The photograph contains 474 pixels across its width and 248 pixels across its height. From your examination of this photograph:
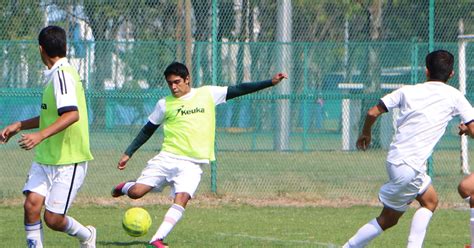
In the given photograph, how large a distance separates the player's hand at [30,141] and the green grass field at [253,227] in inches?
108

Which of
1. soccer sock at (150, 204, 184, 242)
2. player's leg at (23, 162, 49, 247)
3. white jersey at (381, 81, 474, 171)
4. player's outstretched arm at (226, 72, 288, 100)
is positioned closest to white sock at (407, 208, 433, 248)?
white jersey at (381, 81, 474, 171)

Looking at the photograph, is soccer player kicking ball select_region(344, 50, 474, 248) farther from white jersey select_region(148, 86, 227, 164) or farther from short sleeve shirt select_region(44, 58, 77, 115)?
short sleeve shirt select_region(44, 58, 77, 115)

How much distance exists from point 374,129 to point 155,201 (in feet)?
14.1

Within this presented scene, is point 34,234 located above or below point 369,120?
below

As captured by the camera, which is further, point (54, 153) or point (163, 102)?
point (163, 102)

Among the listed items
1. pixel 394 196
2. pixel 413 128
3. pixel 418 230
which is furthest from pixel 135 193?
pixel 413 128

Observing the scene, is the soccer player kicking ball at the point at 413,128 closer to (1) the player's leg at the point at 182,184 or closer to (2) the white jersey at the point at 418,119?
(2) the white jersey at the point at 418,119

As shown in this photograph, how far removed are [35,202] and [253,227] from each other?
13.7 ft

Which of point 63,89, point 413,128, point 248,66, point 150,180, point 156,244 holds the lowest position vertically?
point 156,244

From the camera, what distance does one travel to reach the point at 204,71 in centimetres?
1516

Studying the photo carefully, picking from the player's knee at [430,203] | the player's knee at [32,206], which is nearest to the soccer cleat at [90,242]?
the player's knee at [32,206]

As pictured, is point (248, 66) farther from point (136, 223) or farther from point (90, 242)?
point (90, 242)

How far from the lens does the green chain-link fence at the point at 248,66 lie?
15.0 m

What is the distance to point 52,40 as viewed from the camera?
27.2ft
